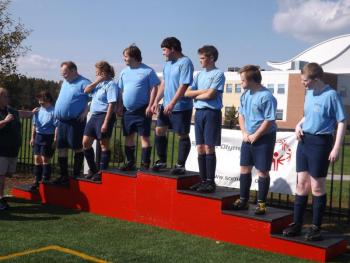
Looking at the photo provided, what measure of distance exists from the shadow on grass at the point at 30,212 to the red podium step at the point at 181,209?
0.22 metres

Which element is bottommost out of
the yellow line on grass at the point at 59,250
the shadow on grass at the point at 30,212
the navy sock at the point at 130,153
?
the yellow line on grass at the point at 59,250

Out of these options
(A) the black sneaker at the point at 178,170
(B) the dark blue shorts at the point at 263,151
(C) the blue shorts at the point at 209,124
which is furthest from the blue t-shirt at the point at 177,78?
(B) the dark blue shorts at the point at 263,151

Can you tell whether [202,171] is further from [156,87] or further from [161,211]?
[156,87]

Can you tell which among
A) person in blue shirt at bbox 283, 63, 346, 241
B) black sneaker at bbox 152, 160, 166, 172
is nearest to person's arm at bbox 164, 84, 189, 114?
black sneaker at bbox 152, 160, 166, 172

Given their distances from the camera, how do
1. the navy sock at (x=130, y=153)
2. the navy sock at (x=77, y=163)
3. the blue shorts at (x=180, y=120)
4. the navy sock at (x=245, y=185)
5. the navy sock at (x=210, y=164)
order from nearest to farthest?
the navy sock at (x=245, y=185) → the navy sock at (x=210, y=164) → the blue shorts at (x=180, y=120) → the navy sock at (x=130, y=153) → the navy sock at (x=77, y=163)

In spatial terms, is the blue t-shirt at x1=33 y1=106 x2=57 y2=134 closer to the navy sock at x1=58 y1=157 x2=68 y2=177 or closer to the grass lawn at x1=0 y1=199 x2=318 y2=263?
the navy sock at x1=58 y1=157 x2=68 y2=177

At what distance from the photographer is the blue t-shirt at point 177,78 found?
20.1 ft

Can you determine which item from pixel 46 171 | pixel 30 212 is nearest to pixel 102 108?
pixel 46 171

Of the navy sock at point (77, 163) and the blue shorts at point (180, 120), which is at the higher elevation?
the blue shorts at point (180, 120)

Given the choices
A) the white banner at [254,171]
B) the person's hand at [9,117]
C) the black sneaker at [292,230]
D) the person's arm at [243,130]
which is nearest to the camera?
the black sneaker at [292,230]

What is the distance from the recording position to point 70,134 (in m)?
7.14

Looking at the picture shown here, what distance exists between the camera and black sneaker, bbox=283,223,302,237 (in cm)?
518

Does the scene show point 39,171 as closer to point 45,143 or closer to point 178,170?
point 45,143

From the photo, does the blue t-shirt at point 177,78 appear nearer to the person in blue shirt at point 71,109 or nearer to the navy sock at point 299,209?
the person in blue shirt at point 71,109
